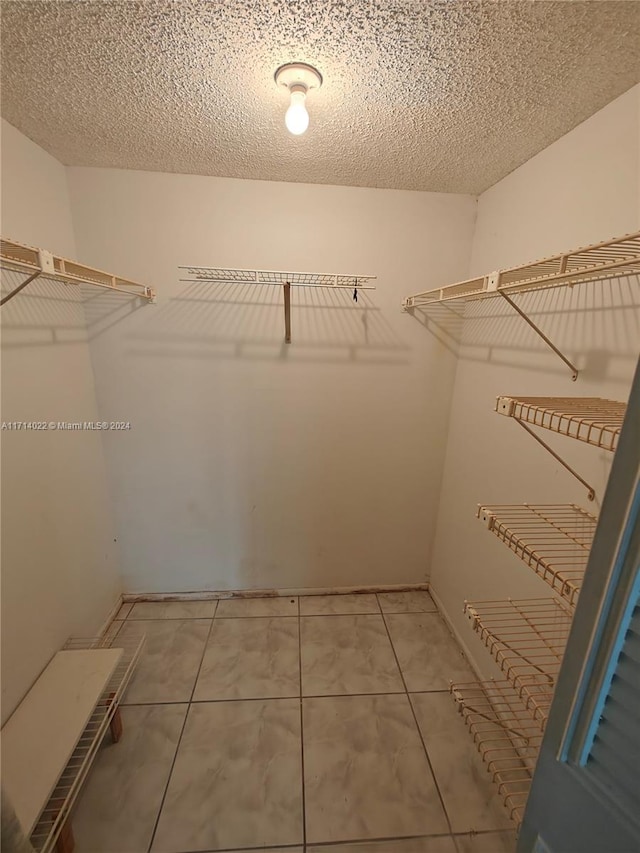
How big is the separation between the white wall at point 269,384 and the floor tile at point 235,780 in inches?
28.4

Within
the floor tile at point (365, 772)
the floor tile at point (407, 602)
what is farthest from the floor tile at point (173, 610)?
the floor tile at point (407, 602)

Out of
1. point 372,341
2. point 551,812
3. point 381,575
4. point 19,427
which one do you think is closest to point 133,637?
point 19,427

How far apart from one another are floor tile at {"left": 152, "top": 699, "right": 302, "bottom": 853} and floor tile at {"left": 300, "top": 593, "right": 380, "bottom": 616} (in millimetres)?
545

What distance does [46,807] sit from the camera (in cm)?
102

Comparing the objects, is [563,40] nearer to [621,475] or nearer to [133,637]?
[621,475]

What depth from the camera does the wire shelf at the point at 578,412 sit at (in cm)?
73

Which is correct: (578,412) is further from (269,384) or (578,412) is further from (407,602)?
(407,602)

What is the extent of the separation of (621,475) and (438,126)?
1.31m

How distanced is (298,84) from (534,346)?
1180mm

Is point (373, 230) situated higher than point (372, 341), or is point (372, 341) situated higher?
point (373, 230)

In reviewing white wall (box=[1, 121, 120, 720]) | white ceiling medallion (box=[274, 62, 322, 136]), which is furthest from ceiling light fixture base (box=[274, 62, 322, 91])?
white wall (box=[1, 121, 120, 720])

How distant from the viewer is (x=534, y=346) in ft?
4.21

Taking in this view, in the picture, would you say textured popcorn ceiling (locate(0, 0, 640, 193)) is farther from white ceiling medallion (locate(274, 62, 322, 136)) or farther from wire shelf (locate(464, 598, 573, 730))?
wire shelf (locate(464, 598, 573, 730))

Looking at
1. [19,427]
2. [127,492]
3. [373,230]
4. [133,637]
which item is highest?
[373,230]
